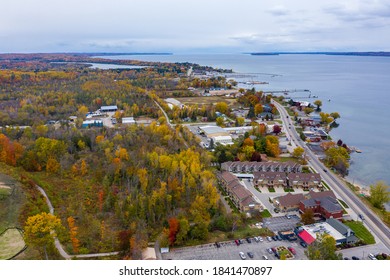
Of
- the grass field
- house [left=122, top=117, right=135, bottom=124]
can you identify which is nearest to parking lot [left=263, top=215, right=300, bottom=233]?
the grass field

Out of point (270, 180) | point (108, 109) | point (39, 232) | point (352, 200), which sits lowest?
point (352, 200)

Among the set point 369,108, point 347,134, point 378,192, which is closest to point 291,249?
point 378,192

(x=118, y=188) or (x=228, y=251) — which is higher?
(x=118, y=188)

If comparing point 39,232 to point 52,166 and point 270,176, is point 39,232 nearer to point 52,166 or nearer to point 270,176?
point 52,166

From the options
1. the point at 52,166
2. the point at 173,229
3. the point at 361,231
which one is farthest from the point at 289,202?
the point at 52,166

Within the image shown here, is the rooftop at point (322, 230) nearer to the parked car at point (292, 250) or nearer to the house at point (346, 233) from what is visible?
the house at point (346, 233)

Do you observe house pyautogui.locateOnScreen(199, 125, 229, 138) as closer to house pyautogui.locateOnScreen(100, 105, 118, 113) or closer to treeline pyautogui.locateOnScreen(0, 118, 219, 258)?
treeline pyautogui.locateOnScreen(0, 118, 219, 258)

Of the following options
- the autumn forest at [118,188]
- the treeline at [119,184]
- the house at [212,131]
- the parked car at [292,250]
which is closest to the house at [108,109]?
the autumn forest at [118,188]
